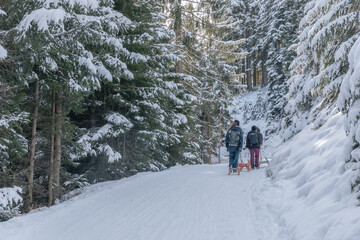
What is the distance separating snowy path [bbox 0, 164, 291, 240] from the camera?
15.5 ft

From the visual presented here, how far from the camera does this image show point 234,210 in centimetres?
579

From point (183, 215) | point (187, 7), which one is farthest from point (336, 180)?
point (187, 7)

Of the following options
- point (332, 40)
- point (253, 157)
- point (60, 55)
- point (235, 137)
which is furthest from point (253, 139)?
point (60, 55)

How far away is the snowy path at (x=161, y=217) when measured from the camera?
4738 millimetres

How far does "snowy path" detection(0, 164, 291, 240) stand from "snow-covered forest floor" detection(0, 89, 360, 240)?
0.06 ft

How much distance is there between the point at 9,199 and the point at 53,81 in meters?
3.58

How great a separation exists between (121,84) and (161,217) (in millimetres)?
8027

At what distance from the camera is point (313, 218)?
4.28 m

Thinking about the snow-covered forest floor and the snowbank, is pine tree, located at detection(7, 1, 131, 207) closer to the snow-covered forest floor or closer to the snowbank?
the snow-covered forest floor

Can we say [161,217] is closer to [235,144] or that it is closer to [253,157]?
[235,144]

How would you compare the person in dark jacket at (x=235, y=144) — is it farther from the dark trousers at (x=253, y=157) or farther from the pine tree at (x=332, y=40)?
the pine tree at (x=332, y=40)

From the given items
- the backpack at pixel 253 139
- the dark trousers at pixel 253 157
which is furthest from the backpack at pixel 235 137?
the dark trousers at pixel 253 157

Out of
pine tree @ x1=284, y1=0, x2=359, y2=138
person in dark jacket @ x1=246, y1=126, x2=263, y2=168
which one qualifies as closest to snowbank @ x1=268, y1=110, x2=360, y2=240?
pine tree @ x1=284, y1=0, x2=359, y2=138

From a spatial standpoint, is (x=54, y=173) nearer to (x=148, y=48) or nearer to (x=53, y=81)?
(x=53, y=81)
